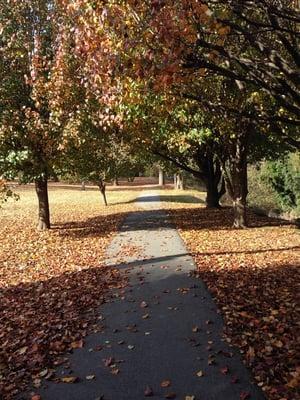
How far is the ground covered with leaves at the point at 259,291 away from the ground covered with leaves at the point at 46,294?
2.14m

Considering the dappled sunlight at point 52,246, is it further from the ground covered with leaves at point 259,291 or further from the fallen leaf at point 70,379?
the fallen leaf at point 70,379

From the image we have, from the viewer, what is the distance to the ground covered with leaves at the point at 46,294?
6148mm

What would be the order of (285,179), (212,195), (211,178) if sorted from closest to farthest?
(285,179)
(212,195)
(211,178)

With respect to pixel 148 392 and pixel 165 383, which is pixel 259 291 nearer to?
pixel 165 383

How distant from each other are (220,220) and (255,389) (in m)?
15.7

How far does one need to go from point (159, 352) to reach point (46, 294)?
4.08 meters

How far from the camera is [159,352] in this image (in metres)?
6.05

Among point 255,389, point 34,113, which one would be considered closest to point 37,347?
point 255,389

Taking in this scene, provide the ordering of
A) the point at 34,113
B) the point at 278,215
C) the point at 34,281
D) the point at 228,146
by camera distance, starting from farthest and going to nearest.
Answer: the point at 278,215, the point at 228,146, the point at 34,113, the point at 34,281

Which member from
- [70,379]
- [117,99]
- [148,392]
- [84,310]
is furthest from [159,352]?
[117,99]

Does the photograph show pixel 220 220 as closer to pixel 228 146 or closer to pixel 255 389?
pixel 228 146

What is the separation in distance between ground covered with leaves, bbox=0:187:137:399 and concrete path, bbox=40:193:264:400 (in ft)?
1.21

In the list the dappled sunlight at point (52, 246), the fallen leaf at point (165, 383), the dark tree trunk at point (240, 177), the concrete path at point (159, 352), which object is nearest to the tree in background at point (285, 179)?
the dark tree trunk at point (240, 177)

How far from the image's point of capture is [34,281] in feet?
35.3
